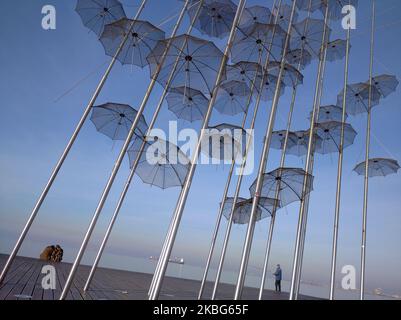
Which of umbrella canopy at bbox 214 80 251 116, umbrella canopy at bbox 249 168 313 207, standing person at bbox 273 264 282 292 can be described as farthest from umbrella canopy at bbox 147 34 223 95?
standing person at bbox 273 264 282 292

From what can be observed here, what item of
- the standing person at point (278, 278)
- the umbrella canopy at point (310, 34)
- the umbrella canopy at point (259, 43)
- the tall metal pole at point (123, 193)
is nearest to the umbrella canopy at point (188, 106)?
the tall metal pole at point (123, 193)

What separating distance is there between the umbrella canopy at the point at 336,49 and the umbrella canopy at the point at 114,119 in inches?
373

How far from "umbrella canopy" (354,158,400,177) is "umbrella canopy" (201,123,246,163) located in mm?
6642

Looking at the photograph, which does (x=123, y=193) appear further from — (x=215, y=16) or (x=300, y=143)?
(x=300, y=143)

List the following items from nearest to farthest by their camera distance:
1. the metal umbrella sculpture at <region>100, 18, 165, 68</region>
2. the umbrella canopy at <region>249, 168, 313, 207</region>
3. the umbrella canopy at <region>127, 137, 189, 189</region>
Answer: the metal umbrella sculpture at <region>100, 18, 165, 68</region>
the umbrella canopy at <region>249, 168, 313, 207</region>
the umbrella canopy at <region>127, 137, 189, 189</region>

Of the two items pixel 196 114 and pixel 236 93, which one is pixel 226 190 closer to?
pixel 196 114

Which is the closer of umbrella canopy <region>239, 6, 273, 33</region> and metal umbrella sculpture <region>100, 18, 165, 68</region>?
metal umbrella sculpture <region>100, 18, 165, 68</region>

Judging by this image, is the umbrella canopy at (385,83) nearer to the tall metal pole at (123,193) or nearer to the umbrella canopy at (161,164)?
the tall metal pole at (123,193)

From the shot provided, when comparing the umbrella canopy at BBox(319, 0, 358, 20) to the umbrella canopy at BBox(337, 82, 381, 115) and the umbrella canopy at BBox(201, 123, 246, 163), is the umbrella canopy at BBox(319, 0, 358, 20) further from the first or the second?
the umbrella canopy at BBox(201, 123, 246, 163)

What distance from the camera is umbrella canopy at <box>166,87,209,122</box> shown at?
12.5 metres

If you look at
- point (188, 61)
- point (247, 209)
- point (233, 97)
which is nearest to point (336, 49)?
point (233, 97)
